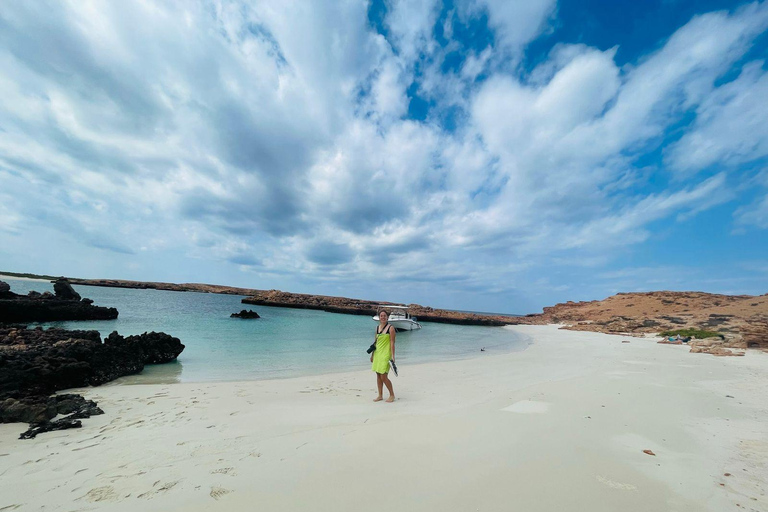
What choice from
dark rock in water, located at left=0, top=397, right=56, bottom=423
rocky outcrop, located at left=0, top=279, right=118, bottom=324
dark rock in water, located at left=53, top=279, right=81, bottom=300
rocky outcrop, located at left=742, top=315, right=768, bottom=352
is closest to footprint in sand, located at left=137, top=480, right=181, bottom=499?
dark rock in water, located at left=0, top=397, right=56, bottom=423

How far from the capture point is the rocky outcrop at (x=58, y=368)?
5.17 m

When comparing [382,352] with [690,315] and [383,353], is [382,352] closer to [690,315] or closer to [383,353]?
[383,353]

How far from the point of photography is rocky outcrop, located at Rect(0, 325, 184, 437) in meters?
5.17

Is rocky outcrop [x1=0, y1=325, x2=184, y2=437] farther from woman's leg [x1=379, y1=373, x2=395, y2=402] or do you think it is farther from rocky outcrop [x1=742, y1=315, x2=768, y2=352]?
rocky outcrop [x1=742, y1=315, x2=768, y2=352]

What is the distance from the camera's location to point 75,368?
7.68 m

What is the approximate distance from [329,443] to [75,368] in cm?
795

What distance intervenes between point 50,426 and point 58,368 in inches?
148

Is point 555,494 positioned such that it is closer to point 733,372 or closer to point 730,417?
point 730,417

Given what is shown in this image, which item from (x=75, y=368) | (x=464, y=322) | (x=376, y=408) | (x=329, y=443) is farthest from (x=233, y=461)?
(x=464, y=322)

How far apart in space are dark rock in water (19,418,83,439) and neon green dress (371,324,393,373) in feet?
16.8

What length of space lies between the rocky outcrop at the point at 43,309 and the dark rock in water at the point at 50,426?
32220mm

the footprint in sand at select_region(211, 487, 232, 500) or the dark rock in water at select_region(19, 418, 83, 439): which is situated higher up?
the footprint in sand at select_region(211, 487, 232, 500)

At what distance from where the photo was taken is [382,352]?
6945 millimetres

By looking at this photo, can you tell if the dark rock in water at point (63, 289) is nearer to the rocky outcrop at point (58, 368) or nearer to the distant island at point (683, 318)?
the rocky outcrop at point (58, 368)
